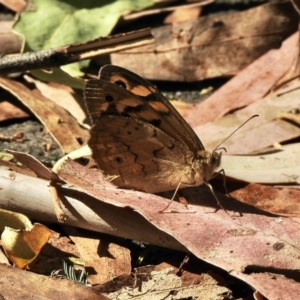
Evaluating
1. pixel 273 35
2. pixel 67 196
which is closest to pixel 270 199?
pixel 67 196

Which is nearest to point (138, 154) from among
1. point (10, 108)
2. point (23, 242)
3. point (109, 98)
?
point (109, 98)

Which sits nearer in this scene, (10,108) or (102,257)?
(102,257)

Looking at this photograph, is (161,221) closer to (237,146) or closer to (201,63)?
(237,146)

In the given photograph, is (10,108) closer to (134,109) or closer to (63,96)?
(63,96)

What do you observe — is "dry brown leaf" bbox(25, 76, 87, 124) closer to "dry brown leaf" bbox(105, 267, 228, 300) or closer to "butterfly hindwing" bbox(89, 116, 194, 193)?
"butterfly hindwing" bbox(89, 116, 194, 193)

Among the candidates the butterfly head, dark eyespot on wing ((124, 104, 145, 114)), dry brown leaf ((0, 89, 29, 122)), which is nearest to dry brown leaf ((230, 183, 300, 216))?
the butterfly head

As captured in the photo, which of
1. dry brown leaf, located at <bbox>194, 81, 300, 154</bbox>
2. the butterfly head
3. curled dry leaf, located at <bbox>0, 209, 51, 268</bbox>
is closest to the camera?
curled dry leaf, located at <bbox>0, 209, 51, 268</bbox>

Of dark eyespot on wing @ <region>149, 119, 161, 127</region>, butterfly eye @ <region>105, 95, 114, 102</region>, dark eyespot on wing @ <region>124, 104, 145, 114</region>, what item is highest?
butterfly eye @ <region>105, 95, 114, 102</region>

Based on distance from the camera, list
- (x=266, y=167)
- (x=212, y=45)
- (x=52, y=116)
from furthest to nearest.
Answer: (x=212, y=45) < (x=52, y=116) < (x=266, y=167)
